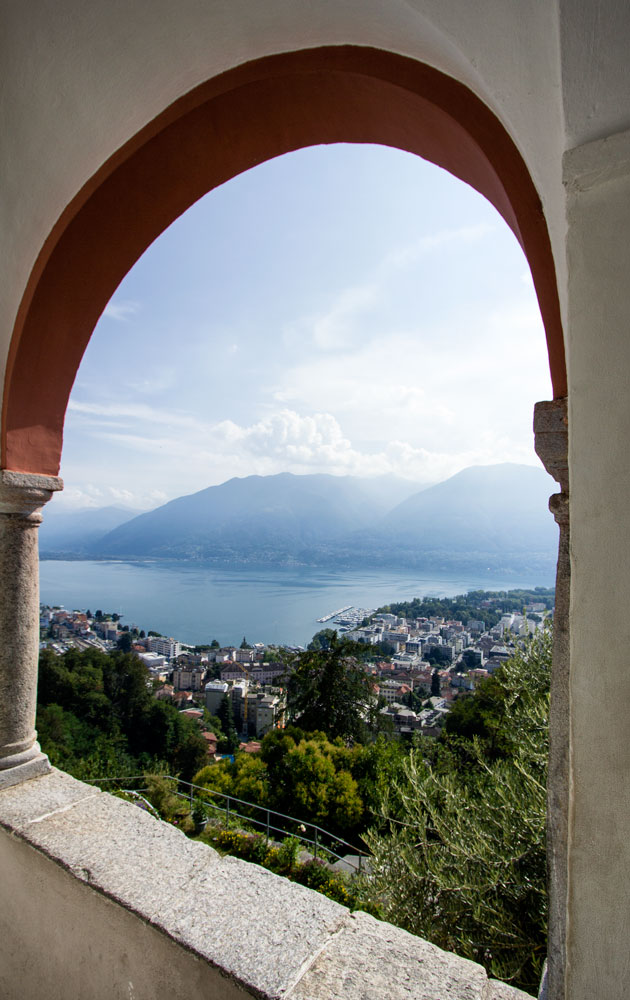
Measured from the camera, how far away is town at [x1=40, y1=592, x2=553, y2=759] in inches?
632

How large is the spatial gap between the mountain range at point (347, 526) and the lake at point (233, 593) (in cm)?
197

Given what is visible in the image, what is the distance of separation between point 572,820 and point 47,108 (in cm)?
244

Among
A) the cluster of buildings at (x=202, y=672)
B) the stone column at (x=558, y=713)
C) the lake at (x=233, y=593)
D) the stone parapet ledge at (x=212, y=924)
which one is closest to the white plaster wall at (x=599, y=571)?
the stone column at (x=558, y=713)

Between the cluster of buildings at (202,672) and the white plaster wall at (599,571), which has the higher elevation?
the white plaster wall at (599,571)

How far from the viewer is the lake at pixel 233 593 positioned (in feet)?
144

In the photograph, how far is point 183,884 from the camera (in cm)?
163

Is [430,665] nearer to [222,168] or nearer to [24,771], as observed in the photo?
[24,771]

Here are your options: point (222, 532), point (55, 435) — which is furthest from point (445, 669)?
point (222, 532)

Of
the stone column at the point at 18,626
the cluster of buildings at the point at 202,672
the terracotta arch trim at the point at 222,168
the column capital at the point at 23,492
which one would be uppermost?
the terracotta arch trim at the point at 222,168

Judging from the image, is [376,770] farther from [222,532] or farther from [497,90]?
[222,532]

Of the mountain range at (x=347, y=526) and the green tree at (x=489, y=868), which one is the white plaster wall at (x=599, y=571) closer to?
the green tree at (x=489, y=868)

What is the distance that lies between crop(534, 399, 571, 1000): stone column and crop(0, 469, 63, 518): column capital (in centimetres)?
207

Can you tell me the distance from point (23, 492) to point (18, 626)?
556 mm

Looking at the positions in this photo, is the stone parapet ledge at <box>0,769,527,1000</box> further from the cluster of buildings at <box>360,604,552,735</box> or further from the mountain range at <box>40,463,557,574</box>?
the mountain range at <box>40,463,557,574</box>
